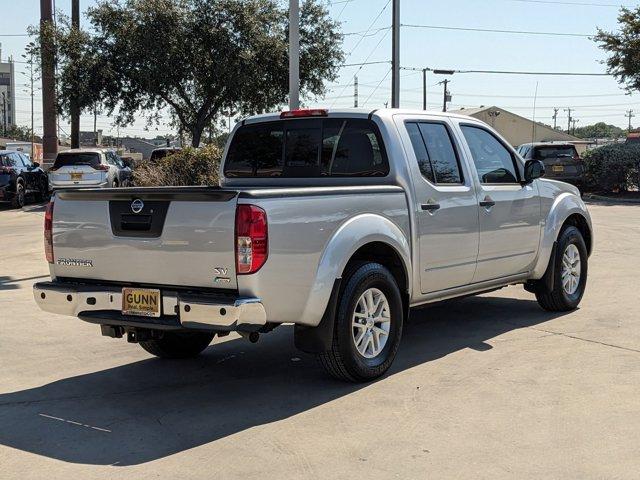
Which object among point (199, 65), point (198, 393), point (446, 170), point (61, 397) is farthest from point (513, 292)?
point (199, 65)

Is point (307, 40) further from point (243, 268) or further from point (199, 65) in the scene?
point (243, 268)

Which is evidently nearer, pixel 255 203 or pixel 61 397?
pixel 255 203

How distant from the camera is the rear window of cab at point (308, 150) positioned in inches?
254

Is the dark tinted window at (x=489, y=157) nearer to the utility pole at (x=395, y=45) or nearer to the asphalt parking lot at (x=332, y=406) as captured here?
the asphalt parking lot at (x=332, y=406)

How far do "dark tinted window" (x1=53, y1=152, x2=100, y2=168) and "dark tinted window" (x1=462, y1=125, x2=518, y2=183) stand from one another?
59.2ft

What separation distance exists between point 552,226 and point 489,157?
1080 millimetres

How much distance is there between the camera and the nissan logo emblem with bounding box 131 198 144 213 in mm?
5234

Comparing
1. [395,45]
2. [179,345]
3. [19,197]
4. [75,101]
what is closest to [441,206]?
[179,345]

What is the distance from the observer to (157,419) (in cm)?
509

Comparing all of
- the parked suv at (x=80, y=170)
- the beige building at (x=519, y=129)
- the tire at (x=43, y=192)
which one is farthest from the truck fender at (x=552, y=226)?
the beige building at (x=519, y=129)

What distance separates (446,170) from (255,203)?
2.40 metres

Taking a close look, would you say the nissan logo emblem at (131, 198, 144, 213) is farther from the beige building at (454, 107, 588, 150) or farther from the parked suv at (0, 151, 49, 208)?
the beige building at (454, 107, 588, 150)

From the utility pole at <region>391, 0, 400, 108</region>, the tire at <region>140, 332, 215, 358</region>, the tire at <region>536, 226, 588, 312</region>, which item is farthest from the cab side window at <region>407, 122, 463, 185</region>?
the utility pole at <region>391, 0, 400, 108</region>

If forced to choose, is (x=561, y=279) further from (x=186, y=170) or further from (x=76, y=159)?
(x=76, y=159)
